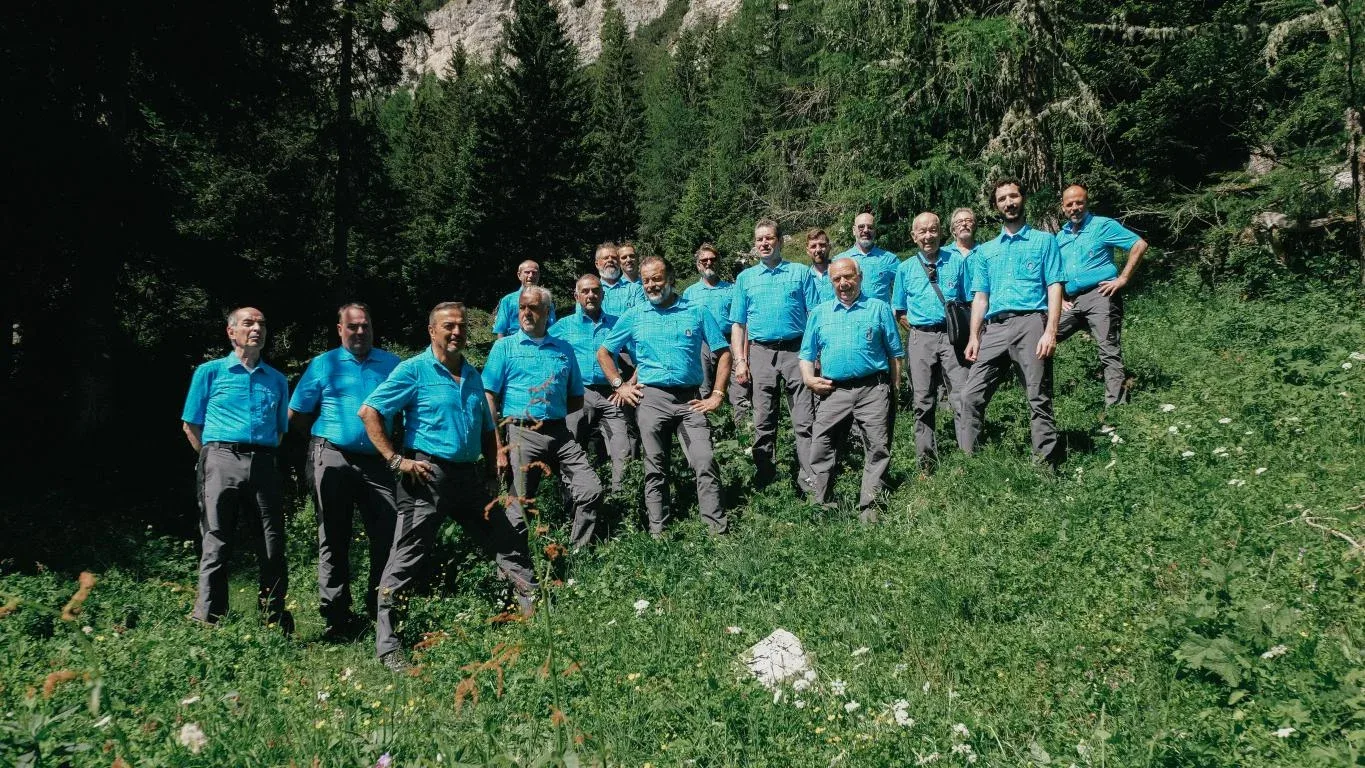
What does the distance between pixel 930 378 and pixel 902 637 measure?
3919mm

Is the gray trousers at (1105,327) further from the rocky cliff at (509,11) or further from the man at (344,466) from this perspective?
the rocky cliff at (509,11)

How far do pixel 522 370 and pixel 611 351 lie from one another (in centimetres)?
114

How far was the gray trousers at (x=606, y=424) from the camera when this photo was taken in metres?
8.26

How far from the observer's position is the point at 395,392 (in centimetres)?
612

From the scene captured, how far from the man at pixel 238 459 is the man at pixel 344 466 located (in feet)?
0.91

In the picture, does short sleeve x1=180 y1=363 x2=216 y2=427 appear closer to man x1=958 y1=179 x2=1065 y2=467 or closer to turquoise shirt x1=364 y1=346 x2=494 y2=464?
turquoise shirt x1=364 y1=346 x2=494 y2=464

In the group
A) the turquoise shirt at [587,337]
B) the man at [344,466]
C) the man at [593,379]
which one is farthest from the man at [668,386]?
the man at [344,466]

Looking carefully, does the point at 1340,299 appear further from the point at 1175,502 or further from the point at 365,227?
the point at 365,227

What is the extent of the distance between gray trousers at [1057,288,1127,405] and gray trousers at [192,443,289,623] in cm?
687

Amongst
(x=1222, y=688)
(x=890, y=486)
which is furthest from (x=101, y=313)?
(x=1222, y=688)

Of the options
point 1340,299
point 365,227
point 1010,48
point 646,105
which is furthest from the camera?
point 646,105

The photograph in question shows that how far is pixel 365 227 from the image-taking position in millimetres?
24266

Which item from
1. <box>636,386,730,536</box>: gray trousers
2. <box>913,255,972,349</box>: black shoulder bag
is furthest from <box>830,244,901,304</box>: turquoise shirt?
<box>636,386,730,536</box>: gray trousers

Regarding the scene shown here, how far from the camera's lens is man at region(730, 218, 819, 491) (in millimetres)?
8422
